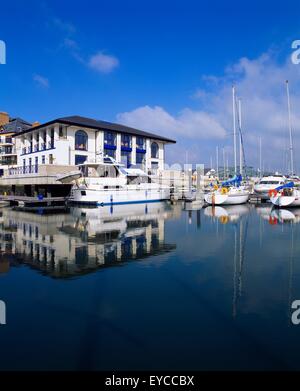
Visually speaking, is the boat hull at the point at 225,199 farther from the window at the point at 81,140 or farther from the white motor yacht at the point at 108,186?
the window at the point at 81,140

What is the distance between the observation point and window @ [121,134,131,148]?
54688 mm

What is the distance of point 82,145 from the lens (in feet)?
164

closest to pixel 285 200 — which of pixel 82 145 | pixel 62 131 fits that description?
pixel 82 145

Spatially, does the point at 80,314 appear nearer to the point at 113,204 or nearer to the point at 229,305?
the point at 229,305

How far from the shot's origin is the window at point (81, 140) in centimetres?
4941

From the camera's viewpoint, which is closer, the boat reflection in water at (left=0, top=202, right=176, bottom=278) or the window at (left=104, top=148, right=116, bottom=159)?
the boat reflection in water at (left=0, top=202, right=176, bottom=278)

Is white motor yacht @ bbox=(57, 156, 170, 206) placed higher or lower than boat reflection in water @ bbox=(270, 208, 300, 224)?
higher

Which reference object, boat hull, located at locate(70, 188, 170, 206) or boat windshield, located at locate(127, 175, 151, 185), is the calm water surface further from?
boat windshield, located at locate(127, 175, 151, 185)

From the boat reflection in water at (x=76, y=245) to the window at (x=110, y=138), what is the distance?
104 feet

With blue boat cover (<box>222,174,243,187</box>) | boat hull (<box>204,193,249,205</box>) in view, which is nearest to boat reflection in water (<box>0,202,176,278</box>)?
boat hull (<box>204,193,249,205</box>)

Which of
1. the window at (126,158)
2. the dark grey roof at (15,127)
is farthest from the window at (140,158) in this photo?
the dark grey roof at (15,127)

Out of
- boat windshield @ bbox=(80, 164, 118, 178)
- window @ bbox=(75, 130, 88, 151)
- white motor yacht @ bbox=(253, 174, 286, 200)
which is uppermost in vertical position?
window @ bbox=(75, 130, 88, 151)

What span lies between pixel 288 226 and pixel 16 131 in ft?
203
